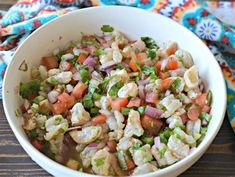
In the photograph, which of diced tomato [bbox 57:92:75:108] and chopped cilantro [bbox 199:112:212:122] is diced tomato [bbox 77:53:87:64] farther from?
chopped cilantro [bbox 199:112:212:122]

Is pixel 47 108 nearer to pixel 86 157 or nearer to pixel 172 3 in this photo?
pixel 86 157

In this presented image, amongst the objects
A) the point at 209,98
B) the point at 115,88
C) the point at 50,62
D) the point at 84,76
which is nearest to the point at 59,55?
the point at 50,62

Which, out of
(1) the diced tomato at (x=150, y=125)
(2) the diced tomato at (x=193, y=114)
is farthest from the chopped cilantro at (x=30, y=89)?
(2) the diced tomato at (x=193, y=114)

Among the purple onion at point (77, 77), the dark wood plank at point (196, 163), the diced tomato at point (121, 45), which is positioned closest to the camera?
the dark wood plank at point (196, 163)

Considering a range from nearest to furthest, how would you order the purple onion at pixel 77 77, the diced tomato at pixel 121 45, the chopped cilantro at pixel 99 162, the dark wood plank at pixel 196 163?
1. the chopped cilantro at pixel 99 162
2. the dark wood plank at pixel 196 163
3. the purple onion at pixel 77 77
4. the diced tomato at pixel 121 45

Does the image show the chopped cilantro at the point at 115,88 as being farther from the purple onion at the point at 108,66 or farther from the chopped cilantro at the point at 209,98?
the chopped cilantro at the point at 209,98

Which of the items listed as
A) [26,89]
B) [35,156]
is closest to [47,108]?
[26,89]

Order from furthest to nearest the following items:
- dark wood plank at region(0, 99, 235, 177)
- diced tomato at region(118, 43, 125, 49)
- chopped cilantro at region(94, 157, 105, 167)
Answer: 1. diced tomato at region(118, 43, 125, 49)
2. dark wood plank at region(0, 99, 235, 177)
3. chopped cilantro at region(94, 157, 105, 167)

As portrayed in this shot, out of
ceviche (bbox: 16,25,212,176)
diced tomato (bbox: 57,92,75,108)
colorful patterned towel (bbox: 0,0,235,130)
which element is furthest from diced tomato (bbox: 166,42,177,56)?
diced tomato (bbox: 57,92,75,108)
